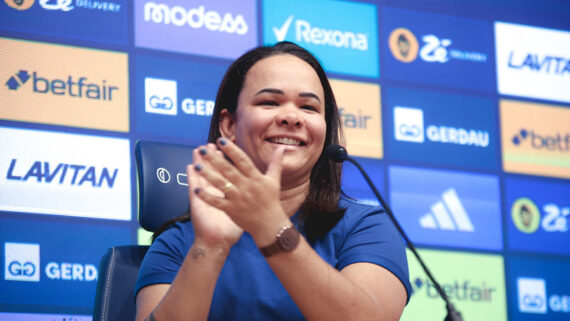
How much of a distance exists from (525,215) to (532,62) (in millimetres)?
721

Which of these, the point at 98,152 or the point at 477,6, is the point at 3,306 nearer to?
the point at 98,152

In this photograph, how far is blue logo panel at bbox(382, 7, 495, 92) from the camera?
3518mm

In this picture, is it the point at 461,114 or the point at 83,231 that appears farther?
the point at 461,114

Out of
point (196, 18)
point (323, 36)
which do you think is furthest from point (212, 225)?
point (323, 36)

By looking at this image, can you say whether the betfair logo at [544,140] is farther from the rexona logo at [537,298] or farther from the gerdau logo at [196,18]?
the gerdau logo at [196,18]

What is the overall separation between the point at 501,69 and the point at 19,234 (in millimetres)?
2174

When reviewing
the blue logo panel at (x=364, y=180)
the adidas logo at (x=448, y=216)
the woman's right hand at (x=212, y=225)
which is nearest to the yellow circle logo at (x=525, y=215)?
the adidas logo at (x=448, y=216)

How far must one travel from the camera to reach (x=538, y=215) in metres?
3.61

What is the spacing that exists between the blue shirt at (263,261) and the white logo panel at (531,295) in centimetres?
195

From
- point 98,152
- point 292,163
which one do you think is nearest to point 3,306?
point 98,152

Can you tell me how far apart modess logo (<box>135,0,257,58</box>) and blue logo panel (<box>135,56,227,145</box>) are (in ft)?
0.25

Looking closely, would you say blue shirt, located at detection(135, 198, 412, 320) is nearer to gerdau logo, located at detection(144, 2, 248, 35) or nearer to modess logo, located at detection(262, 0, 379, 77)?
gerdau logo, located at detection(144, 2, 248, 35)

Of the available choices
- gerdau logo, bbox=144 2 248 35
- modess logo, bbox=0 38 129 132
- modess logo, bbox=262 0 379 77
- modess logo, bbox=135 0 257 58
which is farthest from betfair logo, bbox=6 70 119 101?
modess logo, bbox=262 0 379 77

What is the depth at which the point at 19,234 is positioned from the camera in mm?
2721
